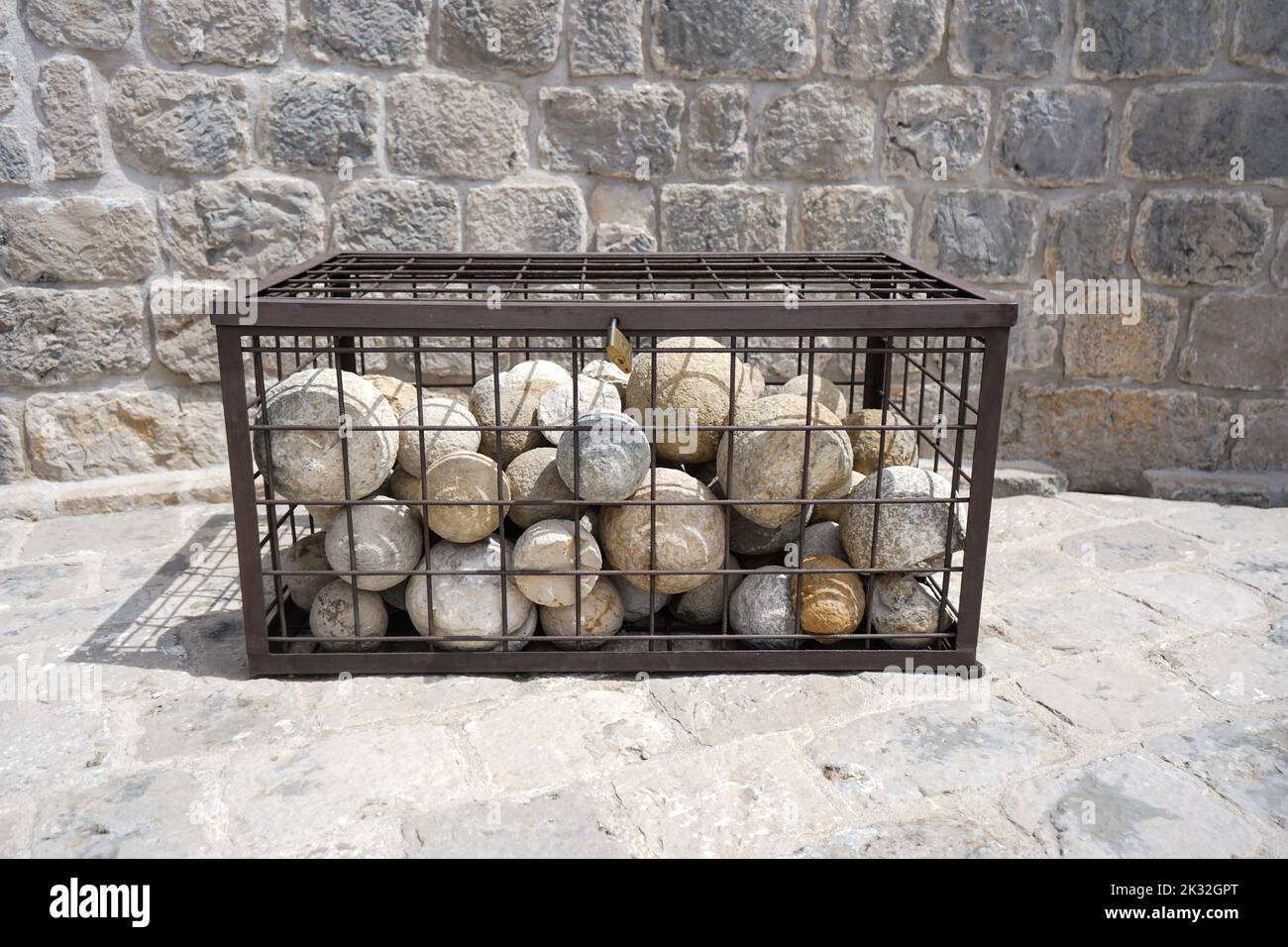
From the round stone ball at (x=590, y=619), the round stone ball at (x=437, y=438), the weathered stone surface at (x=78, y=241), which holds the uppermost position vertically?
the weathered stone surface at (x=78, y=241)

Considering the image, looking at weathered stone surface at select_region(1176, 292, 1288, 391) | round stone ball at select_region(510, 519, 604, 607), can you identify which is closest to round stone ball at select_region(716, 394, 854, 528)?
round stone ball at select_region(510, 519, 604, 607)

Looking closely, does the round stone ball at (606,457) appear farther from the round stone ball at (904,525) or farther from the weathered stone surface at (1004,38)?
the weathered stone surface at (1004,38)

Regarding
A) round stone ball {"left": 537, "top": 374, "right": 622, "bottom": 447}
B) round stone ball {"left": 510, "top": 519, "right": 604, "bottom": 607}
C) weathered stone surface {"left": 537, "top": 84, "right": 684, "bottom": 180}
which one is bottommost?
round stone ball {"left": 510, "top": 519, "right": 604, "bottom": 607}

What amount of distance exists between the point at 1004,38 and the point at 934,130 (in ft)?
1.26

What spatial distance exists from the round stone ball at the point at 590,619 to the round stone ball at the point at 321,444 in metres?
0.55

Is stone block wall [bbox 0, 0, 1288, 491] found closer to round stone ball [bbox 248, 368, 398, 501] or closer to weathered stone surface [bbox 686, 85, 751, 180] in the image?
weathered stone surface [bbox 686, 85, 751, 180]

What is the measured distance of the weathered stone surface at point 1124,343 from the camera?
13.6ft

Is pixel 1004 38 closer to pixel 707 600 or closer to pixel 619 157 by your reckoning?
pixel 619 157

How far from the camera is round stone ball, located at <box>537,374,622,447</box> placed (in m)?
2.71

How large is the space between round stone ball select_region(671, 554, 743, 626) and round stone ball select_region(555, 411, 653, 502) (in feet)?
1.22

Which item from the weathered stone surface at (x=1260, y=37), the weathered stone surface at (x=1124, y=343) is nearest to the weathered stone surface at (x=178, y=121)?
the weathered stone surface at (x=1124, y=343)

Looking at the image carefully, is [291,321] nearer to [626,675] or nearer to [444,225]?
[626,675]

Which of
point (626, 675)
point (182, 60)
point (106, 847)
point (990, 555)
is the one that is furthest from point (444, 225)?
point (106, 847)
